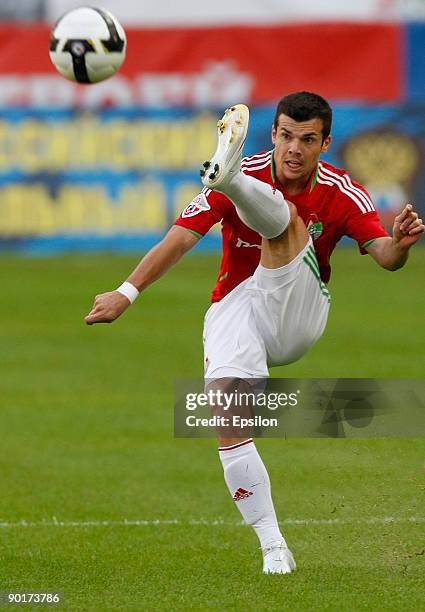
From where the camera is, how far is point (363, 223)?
7266mm

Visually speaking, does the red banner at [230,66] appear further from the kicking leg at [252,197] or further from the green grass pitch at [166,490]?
the kicking leg at [252,197]

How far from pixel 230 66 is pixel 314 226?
1732 cm

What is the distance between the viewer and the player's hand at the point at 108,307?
6570 millimetres

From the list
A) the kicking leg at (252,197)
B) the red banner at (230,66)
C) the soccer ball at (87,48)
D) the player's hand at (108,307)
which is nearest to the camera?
the kicking leg at (252,197)

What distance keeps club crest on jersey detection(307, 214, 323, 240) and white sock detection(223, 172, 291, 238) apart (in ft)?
0.94

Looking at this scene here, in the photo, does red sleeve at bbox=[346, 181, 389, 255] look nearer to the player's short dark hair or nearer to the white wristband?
the player's short dark hair

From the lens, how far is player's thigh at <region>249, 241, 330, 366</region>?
23.8ft

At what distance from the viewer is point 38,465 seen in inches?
406

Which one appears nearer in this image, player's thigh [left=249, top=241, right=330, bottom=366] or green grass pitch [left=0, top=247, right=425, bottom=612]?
green grass pitch [left=0, top=247, right=425, bottom=612]

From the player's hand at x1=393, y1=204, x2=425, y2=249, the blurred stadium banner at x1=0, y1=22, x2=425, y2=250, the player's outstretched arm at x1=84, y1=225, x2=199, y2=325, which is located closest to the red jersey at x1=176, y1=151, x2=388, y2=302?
the player's outstretched arm at x1=84, y1=225, x2=199, y2=325

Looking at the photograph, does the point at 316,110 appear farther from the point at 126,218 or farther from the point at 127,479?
the point at 126,218

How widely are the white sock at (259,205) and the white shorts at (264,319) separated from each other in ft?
1.01

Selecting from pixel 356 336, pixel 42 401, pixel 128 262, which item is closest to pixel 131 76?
pixel 128 262

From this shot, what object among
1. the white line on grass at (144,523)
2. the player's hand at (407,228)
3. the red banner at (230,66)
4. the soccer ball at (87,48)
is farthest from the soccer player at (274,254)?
the red banner at (230,66)
